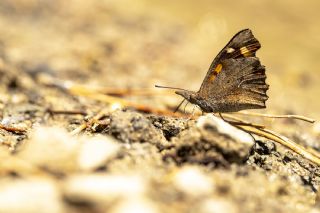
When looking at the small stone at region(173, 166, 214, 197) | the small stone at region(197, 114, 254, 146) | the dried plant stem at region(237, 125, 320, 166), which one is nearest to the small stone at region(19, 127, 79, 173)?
the small stone at region(173, 166, 214, 197)

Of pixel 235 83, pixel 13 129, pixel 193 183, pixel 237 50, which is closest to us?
pixel 193 183

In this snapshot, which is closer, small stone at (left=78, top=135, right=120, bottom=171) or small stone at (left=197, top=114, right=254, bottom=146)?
small stone at (left=78, top=135, right=120, bottom=171)

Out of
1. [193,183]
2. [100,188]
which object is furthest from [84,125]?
[100,188]

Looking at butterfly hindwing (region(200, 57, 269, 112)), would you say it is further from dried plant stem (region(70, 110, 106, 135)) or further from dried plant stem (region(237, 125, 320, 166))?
dried plant stem (region(70, 110, 106, 135))

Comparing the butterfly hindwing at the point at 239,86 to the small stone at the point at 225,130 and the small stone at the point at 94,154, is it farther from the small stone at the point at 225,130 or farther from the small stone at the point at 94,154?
the small stone at the point at 94,154

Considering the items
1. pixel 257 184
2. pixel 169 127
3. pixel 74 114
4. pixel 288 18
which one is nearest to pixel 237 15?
pixel 288 18

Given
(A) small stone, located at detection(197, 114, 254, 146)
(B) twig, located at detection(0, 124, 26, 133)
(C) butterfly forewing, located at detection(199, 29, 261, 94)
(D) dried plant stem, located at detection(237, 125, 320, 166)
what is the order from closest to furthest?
(A) small stone, located at detection(197, 114, 254, 146) → (D) dried plant stem, located at detection(237, 125, 320, 166) → (B) twig, located at detection(0, 124, 26, 133) → (C) butterfly forewing, located at detection(199, 29, 261, 94)

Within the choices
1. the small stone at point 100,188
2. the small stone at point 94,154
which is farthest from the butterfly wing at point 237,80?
the small stone at point 100,188

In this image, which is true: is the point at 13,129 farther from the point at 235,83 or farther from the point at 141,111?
the point at 235,83
